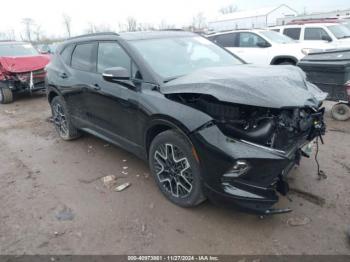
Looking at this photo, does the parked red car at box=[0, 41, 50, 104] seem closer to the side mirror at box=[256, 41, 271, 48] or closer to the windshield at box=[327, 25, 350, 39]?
the side mirror at box=[256, 41, 271, 48]

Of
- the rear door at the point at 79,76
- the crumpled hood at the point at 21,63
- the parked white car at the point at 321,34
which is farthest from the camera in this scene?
the parked white car at the point at 321,34

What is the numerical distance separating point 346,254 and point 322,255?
201 millimetres

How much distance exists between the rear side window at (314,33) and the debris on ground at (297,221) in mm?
9027

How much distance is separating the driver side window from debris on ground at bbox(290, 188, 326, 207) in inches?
278

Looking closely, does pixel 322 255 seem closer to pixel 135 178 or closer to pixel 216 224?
pixel 216 224

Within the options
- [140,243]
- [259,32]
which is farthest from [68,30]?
[140,243]

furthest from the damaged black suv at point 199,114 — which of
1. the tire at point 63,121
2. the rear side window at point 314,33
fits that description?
the rear side window at point 314,33

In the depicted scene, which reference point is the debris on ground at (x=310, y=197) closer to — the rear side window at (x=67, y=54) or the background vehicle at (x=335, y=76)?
the background vehicle at (x=335, y=76)

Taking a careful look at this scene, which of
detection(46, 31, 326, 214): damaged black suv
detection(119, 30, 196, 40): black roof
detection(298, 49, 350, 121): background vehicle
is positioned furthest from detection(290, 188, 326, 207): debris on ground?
detection(298, 49, 350, 121): background vehicle

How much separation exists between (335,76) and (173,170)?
4.14 meters

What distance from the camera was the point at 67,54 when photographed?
5.12 m

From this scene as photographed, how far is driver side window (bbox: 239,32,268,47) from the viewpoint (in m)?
9.77

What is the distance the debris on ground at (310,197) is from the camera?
11.0 ft

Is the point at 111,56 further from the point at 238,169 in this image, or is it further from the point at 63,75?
the point at 238,169
